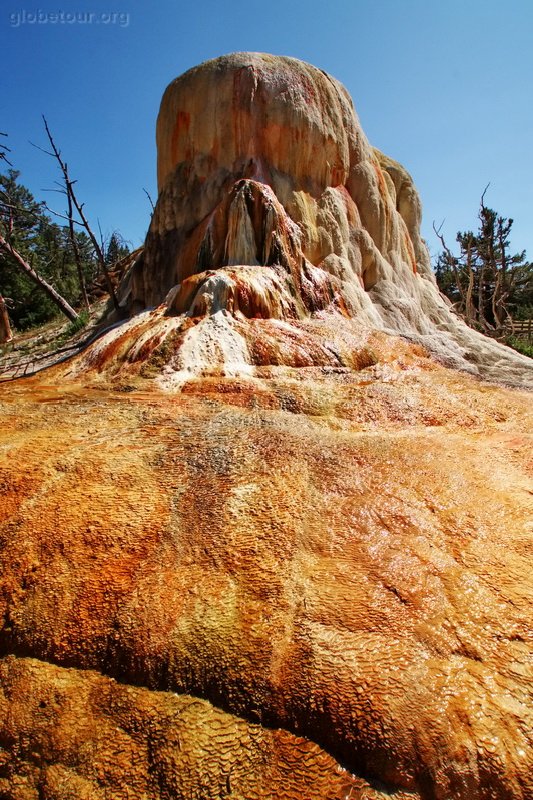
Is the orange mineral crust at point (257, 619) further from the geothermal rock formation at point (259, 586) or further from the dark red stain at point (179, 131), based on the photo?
the dark red stain at point (179, 131)

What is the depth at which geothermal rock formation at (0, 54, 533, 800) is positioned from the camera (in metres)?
1.56

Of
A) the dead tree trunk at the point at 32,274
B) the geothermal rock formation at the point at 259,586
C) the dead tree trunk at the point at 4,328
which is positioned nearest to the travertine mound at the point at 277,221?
the geothermal rock formation at the point at 259,586

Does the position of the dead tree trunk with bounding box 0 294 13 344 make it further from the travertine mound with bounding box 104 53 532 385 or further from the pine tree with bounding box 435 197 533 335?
the pine tree with bounding box 435 197 533 335

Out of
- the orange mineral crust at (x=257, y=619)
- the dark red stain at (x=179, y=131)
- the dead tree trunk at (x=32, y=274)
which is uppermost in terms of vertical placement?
the dark red stain at (x=179, y=131)

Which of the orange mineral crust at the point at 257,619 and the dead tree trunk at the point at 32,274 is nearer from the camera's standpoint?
the orange mineral crust at the point at 257,619

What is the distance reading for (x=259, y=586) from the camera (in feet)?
6.64

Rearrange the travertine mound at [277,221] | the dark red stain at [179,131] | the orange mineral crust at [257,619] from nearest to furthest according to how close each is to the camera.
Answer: the orange mineral crust at [257,619] < the travertine mound at [277,221] < the dark red stain at [179,131]

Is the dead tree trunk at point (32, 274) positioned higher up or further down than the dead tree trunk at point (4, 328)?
higher up

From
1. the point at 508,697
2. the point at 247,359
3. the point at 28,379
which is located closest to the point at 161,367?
the point at 247,359

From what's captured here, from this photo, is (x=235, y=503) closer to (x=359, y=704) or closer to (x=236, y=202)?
(x=359, y=704)

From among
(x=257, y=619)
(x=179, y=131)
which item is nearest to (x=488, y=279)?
(x=179, y=131)

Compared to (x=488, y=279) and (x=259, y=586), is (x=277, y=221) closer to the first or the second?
(x=259, y=586)

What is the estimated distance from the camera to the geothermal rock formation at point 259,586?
5.13 ft

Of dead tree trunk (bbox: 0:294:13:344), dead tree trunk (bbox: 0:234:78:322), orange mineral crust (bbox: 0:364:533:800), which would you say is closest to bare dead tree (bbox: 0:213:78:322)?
dead tree trunk (bbox: 0:234:78:322)
